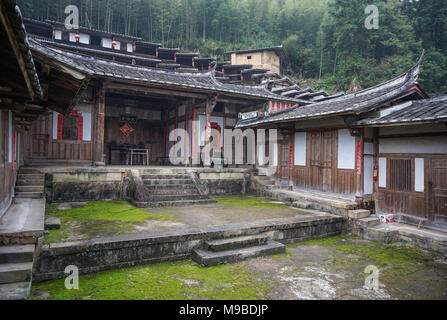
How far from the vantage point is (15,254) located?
3.92 meters

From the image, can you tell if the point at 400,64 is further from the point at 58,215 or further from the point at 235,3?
the point at 58,215

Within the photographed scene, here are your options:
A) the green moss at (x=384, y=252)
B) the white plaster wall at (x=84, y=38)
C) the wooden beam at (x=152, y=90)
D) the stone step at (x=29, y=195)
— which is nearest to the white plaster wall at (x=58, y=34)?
the white plaster wall at (x=84, y=38)

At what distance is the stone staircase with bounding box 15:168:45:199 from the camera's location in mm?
7441

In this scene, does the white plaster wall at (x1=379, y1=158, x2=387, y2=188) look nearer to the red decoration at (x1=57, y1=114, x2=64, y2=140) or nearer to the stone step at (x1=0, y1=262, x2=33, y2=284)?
the stone step at (x1=0, y1=262, x2=33, y2=284)

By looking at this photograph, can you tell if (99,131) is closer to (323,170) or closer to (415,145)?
(323,170)

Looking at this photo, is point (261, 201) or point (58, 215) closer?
point (58, 215)

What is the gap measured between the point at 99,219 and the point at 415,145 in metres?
8.07

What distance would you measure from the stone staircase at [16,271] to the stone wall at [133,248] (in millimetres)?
279

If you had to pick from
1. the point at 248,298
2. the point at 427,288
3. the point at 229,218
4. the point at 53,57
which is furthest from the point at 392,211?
the point at 53,57

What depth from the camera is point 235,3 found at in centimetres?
4575

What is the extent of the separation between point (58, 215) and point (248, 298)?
211 inches

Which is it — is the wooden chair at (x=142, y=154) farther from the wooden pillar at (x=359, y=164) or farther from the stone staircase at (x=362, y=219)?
the stone staircase at (x=362, y=219)

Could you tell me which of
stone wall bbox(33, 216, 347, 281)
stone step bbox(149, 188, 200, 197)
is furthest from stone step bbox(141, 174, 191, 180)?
stone wall bbox(33, 216, 347, 281)

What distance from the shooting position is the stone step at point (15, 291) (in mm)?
3367
